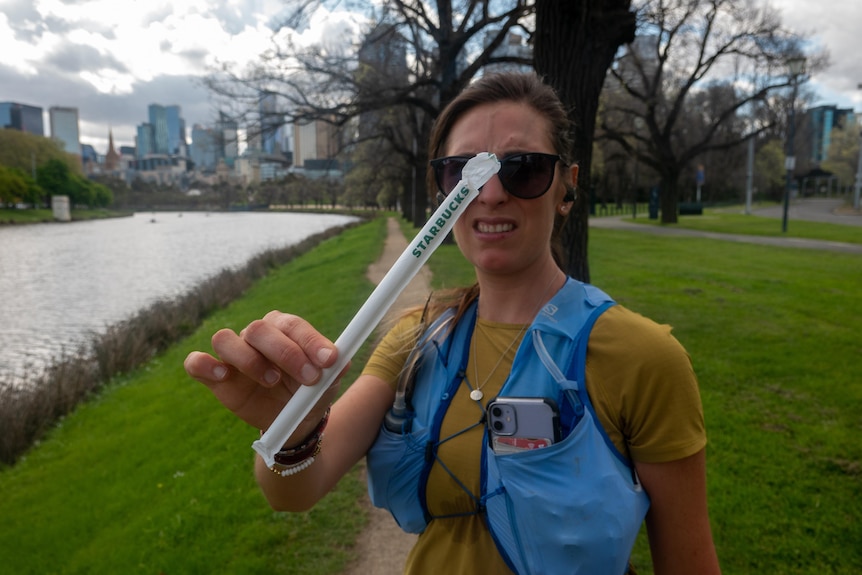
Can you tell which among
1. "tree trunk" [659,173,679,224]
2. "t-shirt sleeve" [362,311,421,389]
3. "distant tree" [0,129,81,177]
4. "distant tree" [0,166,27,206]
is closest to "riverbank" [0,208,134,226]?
"distant tree" [0,166,27,206]

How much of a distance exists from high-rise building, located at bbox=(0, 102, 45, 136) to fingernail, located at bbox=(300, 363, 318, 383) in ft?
304

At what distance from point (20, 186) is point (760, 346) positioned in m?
74.6

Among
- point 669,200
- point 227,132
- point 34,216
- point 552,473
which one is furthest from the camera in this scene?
point 34,216

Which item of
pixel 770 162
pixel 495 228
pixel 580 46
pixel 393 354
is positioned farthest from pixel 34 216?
pixel 770 162

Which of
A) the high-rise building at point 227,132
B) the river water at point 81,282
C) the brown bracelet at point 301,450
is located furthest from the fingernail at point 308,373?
the high-rise building at point 227,132

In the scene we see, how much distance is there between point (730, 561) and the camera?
127 inches

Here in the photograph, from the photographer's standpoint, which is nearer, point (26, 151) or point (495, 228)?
point (495, 228)

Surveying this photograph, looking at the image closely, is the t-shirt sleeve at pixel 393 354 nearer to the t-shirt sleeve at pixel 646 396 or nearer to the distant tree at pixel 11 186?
the t-shirt sleeve at pixel 646 396

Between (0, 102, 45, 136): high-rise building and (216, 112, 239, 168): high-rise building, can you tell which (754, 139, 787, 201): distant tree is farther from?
(0, 102, 45, 136): high-rise building

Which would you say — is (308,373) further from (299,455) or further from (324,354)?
(299,455)

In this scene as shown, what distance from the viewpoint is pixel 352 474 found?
4.75 m

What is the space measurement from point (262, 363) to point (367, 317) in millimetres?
248

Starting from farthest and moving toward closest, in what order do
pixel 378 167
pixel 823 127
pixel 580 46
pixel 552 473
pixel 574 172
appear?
pixel 823 127 → pixel 378 167 → pixel 580 46 → pixel 574 172 → pixel 552 473

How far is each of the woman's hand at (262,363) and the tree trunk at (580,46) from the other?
4.37 m
